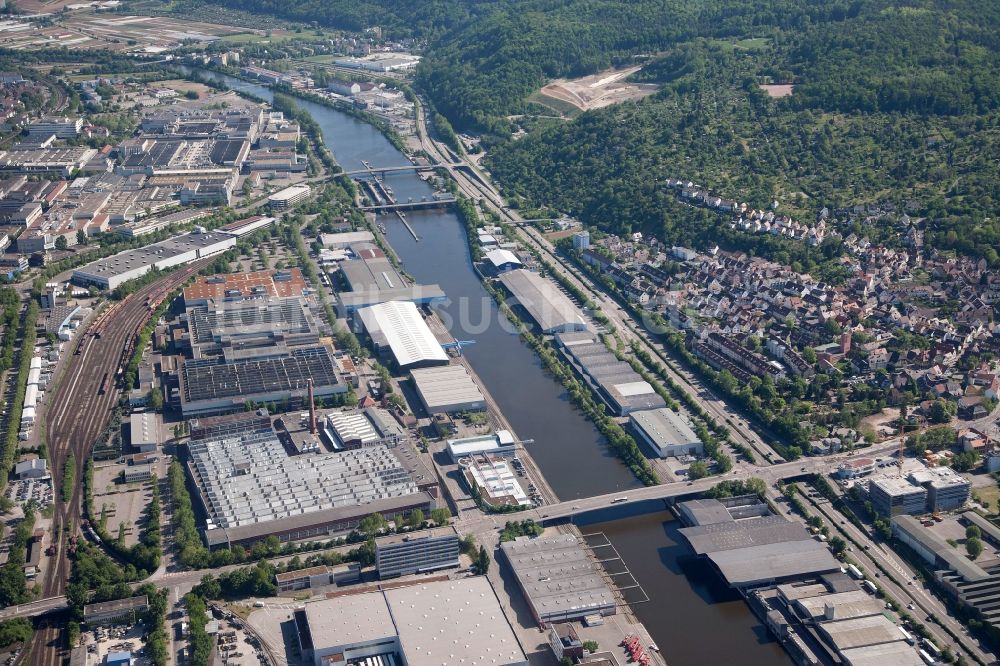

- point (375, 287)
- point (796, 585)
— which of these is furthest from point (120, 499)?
point (796, 585)

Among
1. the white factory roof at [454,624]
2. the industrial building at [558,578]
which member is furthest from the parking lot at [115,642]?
the industrial building at [558,578]

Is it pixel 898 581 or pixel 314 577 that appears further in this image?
pixel 898 581

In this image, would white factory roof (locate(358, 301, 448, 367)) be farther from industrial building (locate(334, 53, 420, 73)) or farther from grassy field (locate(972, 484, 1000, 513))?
industrial building (locate(334, 53, 420, 73))

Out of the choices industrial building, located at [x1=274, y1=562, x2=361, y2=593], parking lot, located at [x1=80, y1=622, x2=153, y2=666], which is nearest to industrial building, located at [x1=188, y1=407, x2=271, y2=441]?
industrial building, located at [x1=274, y1=562, x2=361, y2=593]

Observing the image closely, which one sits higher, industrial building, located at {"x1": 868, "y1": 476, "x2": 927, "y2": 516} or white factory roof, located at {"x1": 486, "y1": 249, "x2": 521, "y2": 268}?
white factory roof, located at {"x1": 486, "y1": 249, "x2": 521, "y2": 268}

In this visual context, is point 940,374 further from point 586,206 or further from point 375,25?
point 375,25

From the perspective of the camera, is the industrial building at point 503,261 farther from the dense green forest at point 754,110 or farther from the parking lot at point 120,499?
the parking lot at point 120,499

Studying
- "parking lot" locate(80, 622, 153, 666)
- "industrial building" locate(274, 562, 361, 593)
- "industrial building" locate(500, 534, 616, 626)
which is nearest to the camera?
"parking lot" locate(80, 622, 153, 666)

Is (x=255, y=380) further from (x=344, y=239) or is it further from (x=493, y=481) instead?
(x=344, y=239)
